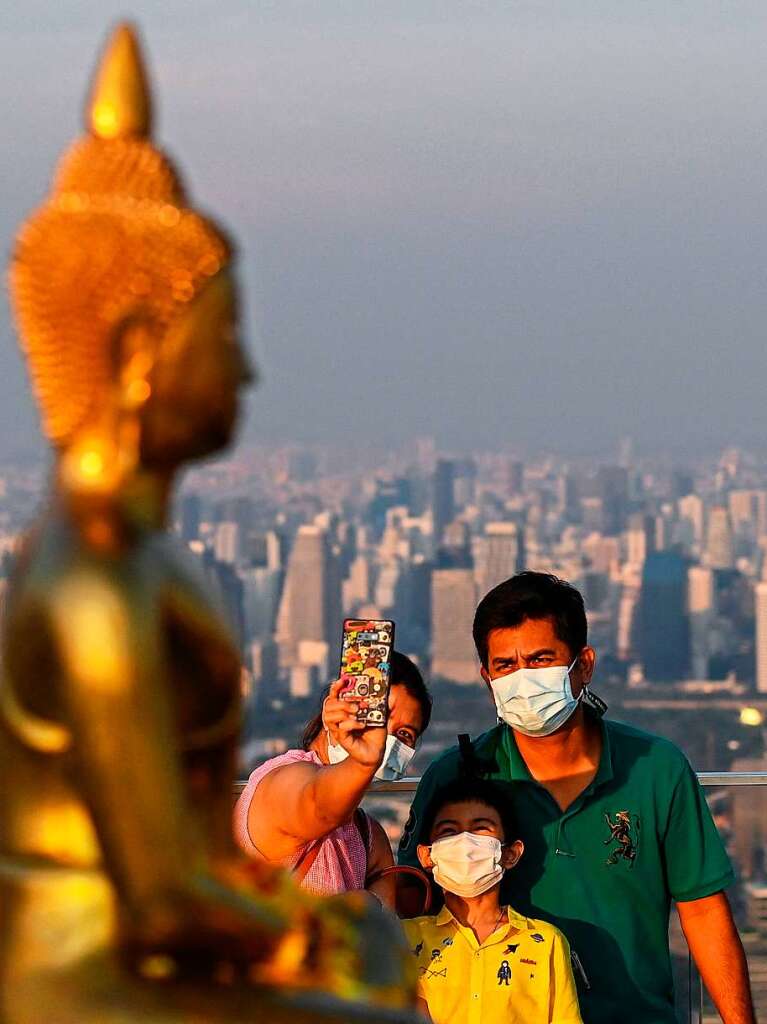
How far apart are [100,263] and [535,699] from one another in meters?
2.61

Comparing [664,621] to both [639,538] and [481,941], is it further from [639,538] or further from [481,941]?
[481,941]

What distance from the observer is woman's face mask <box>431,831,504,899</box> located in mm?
4852

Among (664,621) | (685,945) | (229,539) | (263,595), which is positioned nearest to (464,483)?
(664,621)

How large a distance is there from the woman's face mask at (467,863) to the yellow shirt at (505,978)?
0.34ft

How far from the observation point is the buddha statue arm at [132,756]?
235cm

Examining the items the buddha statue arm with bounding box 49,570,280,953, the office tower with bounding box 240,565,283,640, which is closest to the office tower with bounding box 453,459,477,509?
the office tower with bounding box 240,565,283,640

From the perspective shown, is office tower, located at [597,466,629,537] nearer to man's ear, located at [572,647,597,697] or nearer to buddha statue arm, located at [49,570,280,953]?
man's ear, located at [572,647,597,697]

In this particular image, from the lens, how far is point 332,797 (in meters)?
4.02

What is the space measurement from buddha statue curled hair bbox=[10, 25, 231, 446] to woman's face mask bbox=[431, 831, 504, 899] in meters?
2.49

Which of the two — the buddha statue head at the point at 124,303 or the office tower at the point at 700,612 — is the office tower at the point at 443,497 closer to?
the office tower at the point at 700,612

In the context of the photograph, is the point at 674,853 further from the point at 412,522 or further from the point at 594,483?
the point at 594,483

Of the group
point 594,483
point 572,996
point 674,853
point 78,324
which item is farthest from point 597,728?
point 594,483

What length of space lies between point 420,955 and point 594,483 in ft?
161

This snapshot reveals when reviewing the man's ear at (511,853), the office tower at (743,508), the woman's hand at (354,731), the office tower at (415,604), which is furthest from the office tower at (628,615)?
the woman's hand at (354,731)
